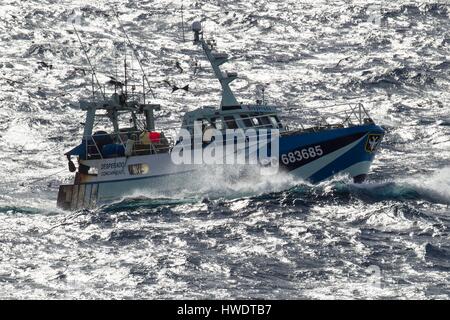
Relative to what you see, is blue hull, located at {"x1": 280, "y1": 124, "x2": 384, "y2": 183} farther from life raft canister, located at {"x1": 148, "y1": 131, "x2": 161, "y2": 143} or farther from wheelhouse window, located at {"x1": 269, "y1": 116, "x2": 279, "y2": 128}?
life raft canister, located at {"x1": 148, "y1": 131, "x2": 161, "y2": 143}

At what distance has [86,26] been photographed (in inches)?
3745

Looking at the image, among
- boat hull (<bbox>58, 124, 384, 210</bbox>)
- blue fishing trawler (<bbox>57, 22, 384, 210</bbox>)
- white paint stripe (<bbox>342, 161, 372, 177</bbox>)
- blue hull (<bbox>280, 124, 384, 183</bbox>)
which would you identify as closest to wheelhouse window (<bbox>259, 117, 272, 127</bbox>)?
blue fishing trawler (<bbox>57, 22, 384, 210</bbox>)

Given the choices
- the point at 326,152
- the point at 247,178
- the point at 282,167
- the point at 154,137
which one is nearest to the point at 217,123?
the point at 154,137

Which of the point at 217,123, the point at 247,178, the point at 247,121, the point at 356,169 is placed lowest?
the point at 247,178

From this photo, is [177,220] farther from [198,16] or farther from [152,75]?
[198,16]

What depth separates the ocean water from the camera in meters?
34.2

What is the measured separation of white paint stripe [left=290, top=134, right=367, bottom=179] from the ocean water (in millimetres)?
555

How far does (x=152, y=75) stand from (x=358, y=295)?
5062 cm

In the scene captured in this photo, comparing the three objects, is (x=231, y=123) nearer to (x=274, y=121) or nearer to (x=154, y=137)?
(x=274, y=121)

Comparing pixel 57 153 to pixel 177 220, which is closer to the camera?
pixel 177 220

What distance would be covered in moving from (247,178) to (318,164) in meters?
3.28

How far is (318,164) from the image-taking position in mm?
47281

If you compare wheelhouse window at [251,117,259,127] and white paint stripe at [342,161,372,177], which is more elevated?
wheelhouse window at [251,117,259,127]
